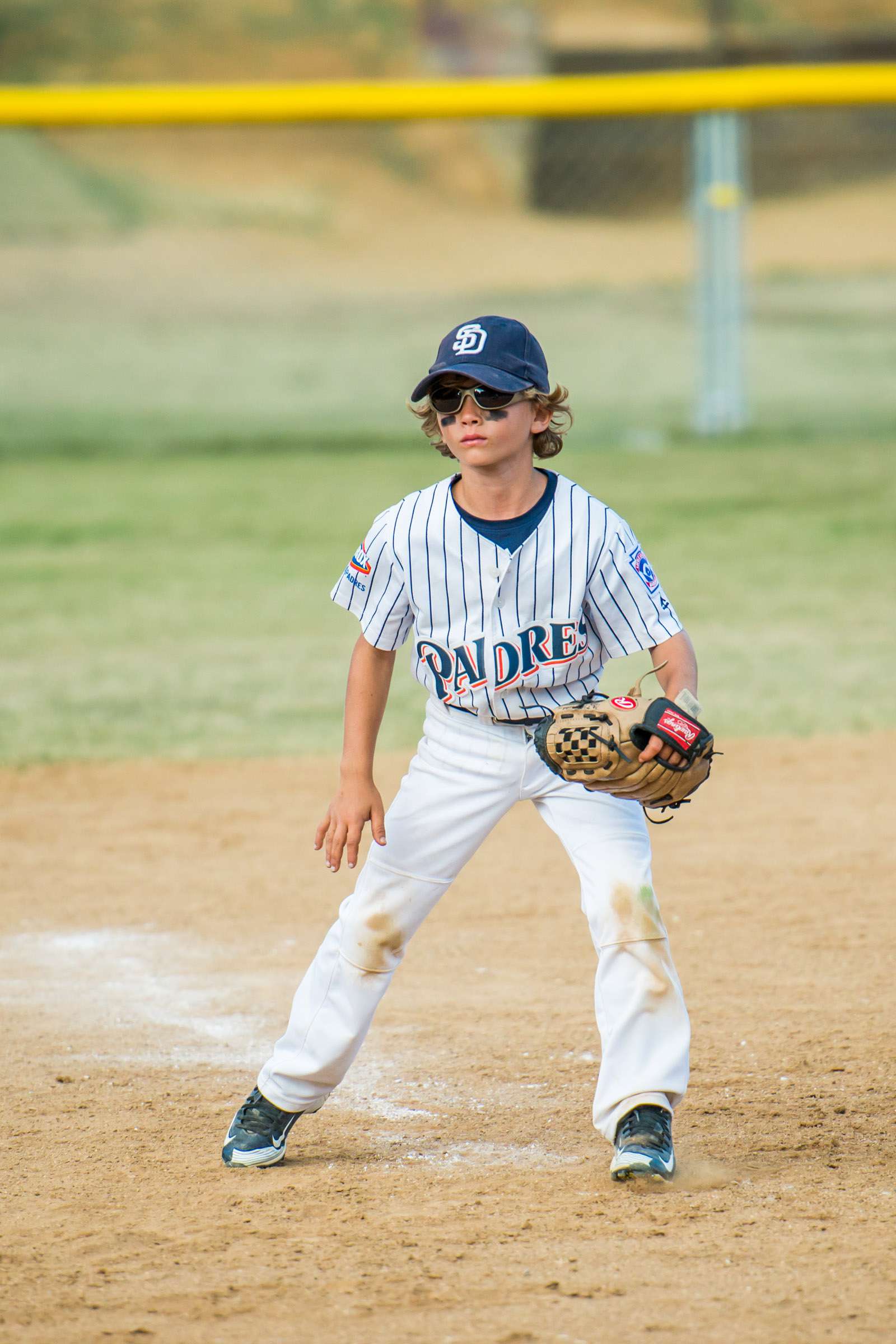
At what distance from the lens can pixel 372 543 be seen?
2.97m

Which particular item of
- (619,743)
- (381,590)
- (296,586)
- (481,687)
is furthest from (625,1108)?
(296,586)

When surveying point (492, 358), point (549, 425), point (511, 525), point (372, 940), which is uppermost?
point (492, 358)

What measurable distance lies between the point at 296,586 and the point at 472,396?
621cm

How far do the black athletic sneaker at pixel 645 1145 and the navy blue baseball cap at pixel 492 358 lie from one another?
48.1 inches

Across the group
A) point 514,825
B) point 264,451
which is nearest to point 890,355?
point 264,451

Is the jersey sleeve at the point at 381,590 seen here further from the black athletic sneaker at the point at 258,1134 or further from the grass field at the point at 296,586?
the grass field at the point at 296,586

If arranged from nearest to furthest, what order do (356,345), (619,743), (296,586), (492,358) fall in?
(619,743), (492,358), (296,586), (356,345)

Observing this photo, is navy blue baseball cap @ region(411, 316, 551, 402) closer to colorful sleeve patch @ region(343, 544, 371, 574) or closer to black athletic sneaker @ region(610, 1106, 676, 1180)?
colorful sleeve patch @ region(343, 544, 371, 574)

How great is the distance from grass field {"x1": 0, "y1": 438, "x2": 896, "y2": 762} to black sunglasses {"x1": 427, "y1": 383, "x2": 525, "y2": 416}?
346 cm

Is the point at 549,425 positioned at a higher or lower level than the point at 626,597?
higher

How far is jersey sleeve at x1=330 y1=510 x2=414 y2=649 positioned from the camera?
2963 millimetres

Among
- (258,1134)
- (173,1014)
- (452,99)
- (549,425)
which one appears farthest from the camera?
(452,99)

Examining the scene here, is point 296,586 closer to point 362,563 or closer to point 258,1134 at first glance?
point 362,563

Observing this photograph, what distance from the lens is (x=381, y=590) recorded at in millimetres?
2984
